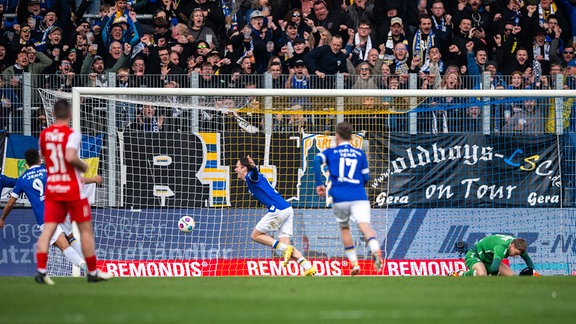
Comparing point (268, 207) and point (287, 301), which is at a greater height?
point (268, 207)

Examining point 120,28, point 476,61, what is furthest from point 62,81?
point 476,61

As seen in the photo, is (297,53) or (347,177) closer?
(347,177)

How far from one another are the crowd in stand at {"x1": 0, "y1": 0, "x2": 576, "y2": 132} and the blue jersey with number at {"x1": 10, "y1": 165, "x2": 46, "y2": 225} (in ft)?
11.1

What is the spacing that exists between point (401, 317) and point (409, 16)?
13.6 m

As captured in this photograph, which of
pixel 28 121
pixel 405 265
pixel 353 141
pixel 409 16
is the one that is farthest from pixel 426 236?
pixel 28 121

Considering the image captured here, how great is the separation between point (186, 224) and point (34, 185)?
342 cm

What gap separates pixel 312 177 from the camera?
1883 centimetres

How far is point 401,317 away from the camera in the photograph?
9055mm

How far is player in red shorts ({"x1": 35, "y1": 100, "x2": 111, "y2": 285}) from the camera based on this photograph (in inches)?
459

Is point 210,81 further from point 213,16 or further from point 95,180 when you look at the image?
point 95,180

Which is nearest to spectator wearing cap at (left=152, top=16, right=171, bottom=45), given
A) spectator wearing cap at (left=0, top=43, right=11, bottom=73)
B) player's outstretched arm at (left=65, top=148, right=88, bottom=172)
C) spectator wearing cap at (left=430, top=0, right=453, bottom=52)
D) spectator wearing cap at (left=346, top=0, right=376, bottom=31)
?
spectator wearing cap at (left=0, top=43, right=11, bottom=73)

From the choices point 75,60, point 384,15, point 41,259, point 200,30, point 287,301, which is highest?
point 384,15

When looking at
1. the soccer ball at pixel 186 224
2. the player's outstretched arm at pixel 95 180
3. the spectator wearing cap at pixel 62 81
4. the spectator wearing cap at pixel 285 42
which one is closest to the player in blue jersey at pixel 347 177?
the player's outstretched arm at pixel 95 180

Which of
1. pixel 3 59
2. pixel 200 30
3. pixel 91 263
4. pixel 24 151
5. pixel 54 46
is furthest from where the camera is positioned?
pixel 200 30
